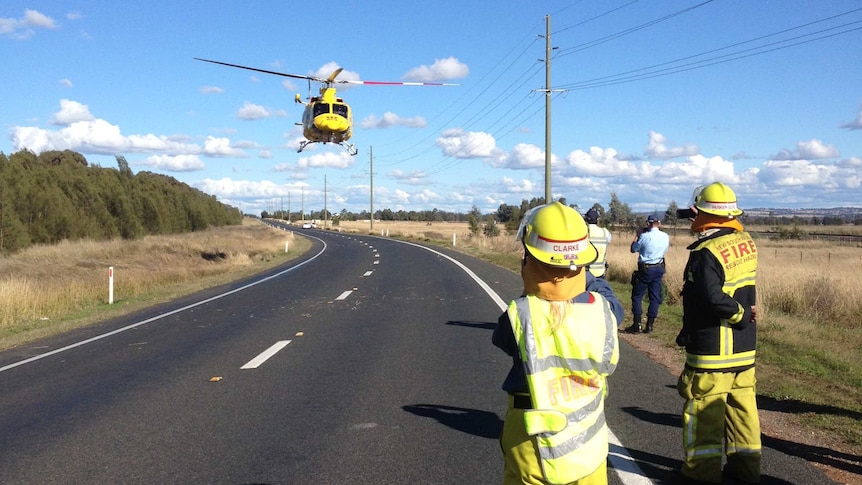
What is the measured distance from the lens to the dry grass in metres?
16.5

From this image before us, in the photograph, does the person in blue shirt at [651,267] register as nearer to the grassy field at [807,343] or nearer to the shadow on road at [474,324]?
the grassy field at [807,343]

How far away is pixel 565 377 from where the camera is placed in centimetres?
292

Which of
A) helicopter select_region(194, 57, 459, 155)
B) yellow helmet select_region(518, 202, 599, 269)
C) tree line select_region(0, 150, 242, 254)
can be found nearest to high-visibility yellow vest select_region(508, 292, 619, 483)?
yellow helmet select_region(518, 202, 599, 269)

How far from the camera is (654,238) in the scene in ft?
38.6

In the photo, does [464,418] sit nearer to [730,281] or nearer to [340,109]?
[730,281]

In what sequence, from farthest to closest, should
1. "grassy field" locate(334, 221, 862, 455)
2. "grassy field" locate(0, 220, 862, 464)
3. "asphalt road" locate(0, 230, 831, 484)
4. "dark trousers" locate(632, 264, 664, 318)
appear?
"dark trousers" locate(632, 264, 664, 318) < "grassy field" locate(0, 220, 862, 464) < "grassy field" locate(334, 221, 862, 455) < "asphalt road" locate(0, 230, 831, 484)

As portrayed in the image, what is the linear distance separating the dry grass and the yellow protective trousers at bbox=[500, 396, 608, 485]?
1186 cm

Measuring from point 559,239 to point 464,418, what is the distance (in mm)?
3892

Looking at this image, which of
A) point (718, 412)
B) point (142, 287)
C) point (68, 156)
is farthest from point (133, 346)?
point (68, 156)

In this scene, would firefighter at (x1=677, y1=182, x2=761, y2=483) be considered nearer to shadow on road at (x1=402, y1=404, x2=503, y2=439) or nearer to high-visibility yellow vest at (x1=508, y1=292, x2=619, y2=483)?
shadow on road at (x1=402, y1=404, x2=503, y2=439)

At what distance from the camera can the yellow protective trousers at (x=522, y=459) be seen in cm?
294

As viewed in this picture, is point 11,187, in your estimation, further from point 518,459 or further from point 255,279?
point 518,459

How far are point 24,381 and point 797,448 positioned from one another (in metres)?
8.33

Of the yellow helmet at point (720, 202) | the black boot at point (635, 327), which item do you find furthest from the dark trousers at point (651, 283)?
the yellow helmet at point (720, 202)
